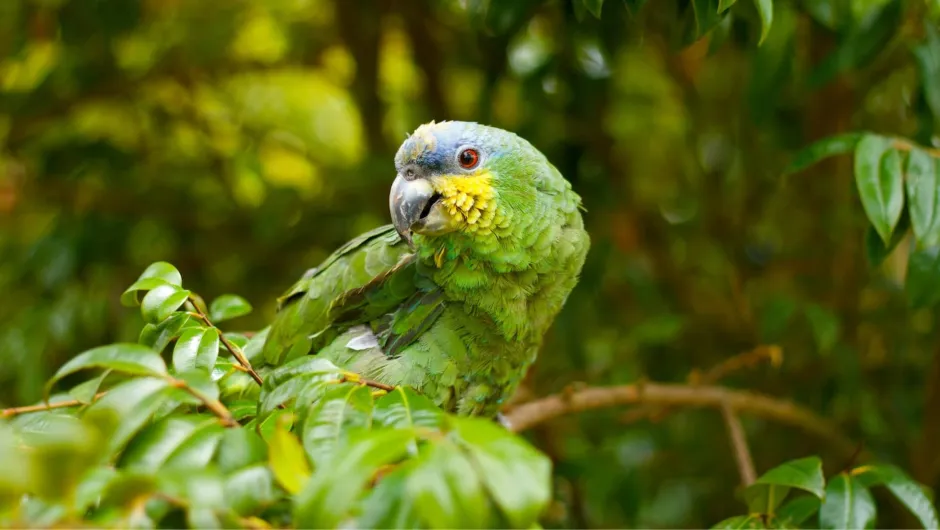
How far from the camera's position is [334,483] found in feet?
1.68

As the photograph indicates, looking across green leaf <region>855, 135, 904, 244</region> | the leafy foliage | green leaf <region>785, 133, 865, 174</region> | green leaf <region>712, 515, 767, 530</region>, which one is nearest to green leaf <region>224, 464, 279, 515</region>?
the leafy foliage

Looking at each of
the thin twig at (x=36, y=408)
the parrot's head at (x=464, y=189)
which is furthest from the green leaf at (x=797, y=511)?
the thin twig at (x=36, y=408)

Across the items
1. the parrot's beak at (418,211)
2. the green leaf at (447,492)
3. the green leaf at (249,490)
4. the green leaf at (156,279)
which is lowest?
the green leaf at (249,490)

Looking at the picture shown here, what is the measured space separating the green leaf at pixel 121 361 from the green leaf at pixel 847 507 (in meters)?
0.82

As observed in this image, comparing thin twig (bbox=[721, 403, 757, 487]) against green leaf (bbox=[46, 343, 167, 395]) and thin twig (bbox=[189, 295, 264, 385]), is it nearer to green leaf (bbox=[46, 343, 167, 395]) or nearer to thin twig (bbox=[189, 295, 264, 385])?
thin twig (bbox=[189, 295, 264, 385])

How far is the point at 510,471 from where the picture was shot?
52 cm

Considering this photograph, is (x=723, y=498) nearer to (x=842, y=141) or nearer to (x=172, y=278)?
(x=842, y=141)

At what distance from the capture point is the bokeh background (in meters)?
1.60

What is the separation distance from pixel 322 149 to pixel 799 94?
129 centimetres

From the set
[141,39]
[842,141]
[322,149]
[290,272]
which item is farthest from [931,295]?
[141,39]

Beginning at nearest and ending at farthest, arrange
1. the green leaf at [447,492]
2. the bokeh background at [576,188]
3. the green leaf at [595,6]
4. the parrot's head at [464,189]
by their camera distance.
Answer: the green leaf at [447,492], the green leaf at [595,6], the parrot's head at [464,189], the bokeh background at [576,188]

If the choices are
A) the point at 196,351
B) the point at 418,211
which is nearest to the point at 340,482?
the point at 196,351

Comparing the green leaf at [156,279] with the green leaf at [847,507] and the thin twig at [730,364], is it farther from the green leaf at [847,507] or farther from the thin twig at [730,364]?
the thin twig at [730,364]

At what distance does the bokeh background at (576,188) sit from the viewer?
1597mm
